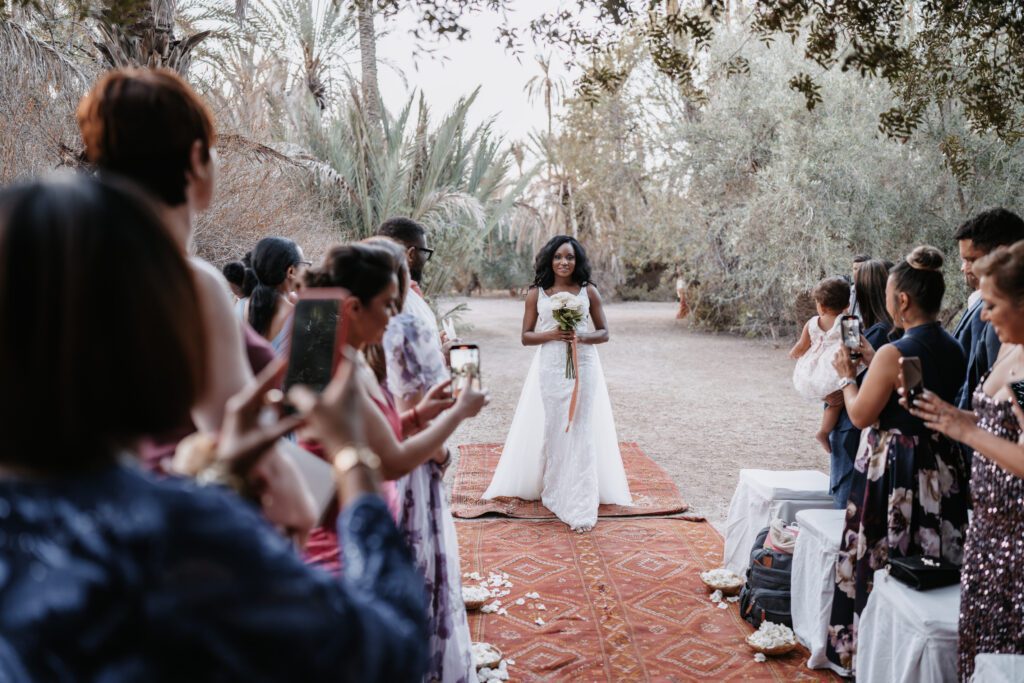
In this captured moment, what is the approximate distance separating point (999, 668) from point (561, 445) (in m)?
4.19

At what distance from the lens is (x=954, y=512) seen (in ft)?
11.2

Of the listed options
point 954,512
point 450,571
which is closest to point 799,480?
point 954,512

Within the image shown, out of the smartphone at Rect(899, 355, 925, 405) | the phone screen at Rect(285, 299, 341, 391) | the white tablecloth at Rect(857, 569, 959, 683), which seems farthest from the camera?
the white tablecloth at Rect(857, 569, 959, 683)

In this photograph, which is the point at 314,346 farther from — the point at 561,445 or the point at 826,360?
the point at 561,445

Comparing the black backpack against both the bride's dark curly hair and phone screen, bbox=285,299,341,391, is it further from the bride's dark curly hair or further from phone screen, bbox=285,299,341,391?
phone screen, bbox=285,299,341,391

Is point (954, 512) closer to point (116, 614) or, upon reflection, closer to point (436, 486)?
point (436, 486)

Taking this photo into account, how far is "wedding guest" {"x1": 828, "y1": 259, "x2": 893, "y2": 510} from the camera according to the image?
14.1 feet

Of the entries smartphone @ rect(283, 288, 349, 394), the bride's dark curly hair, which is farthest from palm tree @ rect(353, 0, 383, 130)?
smartphone @ rect(283, 288, 349, 394)

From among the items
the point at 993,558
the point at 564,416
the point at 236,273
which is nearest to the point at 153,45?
the point at 236,273

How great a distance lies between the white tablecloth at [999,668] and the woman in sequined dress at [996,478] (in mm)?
237

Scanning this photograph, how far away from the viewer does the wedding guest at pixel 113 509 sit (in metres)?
0.88

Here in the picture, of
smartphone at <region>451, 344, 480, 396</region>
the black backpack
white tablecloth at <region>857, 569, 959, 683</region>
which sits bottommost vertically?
the black backpack

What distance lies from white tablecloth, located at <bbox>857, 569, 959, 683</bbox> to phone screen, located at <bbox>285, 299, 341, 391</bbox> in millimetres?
2636

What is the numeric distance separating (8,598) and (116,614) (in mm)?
152
